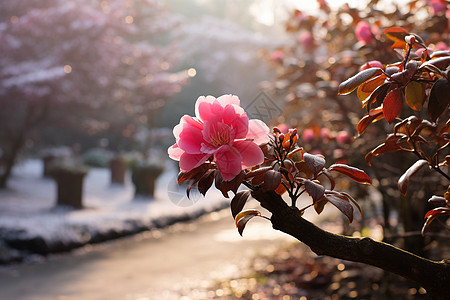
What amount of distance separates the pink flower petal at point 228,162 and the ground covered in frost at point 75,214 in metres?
0.18

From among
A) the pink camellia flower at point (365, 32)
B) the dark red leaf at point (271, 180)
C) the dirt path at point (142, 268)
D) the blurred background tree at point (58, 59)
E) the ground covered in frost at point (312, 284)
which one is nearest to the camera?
the dark red leaf at point (271, 180)

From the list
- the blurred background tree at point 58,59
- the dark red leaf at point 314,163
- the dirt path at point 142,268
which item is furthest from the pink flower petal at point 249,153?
the blurred background tree at point 58,59

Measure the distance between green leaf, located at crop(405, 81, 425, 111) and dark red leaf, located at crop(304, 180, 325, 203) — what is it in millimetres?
269

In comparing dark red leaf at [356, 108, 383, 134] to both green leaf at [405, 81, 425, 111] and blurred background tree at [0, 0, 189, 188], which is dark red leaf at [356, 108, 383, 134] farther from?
blurred background tree at [0, 0, 189, 188]

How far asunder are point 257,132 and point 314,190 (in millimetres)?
166

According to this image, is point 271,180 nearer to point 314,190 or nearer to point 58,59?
point 314,190

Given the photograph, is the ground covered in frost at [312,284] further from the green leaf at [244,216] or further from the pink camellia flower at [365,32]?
the green leaf at [244,216]

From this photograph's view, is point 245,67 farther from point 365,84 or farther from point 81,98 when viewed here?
point 365,84

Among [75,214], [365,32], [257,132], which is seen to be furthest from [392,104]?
[75,214]

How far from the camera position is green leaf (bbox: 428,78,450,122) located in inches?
36.1

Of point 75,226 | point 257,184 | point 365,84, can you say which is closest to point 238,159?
point 257,184

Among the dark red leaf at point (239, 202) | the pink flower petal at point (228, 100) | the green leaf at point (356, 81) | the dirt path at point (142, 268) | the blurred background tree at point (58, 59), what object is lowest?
the dark red leaf at point (239, 202)

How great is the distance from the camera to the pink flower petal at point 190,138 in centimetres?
97

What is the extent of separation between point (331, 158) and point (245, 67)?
52.2 feet
